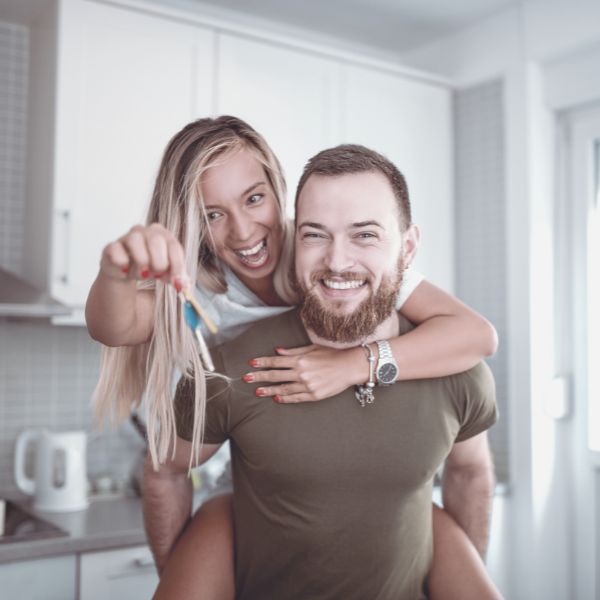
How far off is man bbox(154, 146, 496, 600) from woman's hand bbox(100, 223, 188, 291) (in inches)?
15.2

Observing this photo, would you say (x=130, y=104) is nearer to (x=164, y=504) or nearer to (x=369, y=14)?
(x=369, y=14)

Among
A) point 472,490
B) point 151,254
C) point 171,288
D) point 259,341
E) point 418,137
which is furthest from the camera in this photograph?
point 418,137

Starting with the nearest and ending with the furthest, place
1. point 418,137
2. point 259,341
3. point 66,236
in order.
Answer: point 259,341
point 66,236
point 418,137

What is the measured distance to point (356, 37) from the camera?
3279mm

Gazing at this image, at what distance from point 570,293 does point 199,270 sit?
71.8 inches

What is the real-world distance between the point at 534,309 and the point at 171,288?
6.17ft

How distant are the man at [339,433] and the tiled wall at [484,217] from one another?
1687 mm

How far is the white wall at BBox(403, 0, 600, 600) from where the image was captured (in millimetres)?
2881

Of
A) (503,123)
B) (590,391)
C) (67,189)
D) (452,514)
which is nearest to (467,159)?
(503,123)

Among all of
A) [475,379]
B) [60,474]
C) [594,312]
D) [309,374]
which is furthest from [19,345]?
[594,312]

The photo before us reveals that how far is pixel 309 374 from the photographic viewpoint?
1384 millimetres

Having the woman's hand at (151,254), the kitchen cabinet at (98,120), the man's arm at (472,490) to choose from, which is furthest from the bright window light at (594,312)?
the woman's hand at (151,254)

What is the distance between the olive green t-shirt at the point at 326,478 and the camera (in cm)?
138

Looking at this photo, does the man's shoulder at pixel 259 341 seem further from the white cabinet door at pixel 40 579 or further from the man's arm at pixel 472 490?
the white cabinet door at pixel 40 579
